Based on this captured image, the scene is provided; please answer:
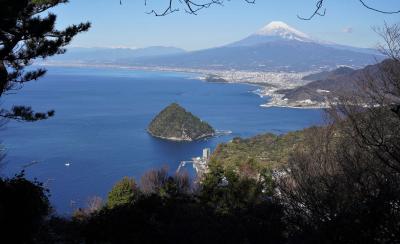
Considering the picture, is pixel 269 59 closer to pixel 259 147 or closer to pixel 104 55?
pixel 104 55

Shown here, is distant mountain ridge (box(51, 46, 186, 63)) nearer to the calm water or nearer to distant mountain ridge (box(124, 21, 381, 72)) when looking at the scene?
distant mountain ridge (box(124, 21, 381, 72))

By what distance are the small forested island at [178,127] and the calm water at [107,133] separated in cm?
113

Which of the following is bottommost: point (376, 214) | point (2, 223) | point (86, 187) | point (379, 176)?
point (86, 187)

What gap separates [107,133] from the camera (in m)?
30.2

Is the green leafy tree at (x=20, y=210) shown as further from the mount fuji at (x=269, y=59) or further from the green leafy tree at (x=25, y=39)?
the mount fuji at (x=269, y=59)

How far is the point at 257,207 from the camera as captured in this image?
4180mm

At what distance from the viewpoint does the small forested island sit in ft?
100

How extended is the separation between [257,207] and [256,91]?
188ft

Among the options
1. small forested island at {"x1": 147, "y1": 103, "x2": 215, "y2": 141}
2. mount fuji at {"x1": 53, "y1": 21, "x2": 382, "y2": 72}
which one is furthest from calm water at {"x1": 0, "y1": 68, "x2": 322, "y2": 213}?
mount fuji at {"x1": 53, "y1": 21, "x2": 382, "y2": 72}

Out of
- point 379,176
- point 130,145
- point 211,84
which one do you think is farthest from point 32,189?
point 211,84

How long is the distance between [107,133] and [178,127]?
480 cm

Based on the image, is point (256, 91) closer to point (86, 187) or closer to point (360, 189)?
point (86, 187)

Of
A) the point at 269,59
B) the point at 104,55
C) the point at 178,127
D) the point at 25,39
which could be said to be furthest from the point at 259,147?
the point at 104,55

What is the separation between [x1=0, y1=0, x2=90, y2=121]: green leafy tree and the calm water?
690 cm
